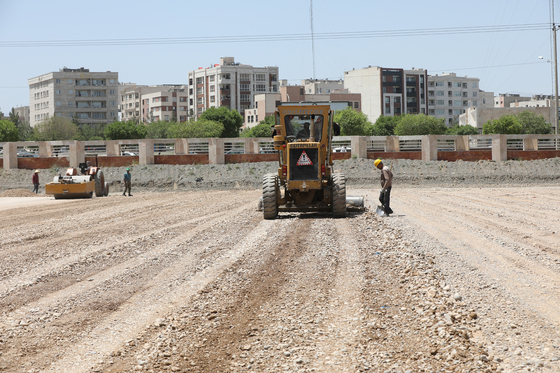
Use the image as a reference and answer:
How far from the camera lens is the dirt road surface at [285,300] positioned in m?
5.79

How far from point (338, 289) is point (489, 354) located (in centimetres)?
307

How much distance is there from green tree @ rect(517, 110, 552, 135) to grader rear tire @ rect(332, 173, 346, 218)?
94.3 metres

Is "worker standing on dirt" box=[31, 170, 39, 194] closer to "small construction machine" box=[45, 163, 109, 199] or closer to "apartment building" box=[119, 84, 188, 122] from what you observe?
"small construction machine" box=[45, 163, 109, 199]

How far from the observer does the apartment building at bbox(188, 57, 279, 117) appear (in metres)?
151

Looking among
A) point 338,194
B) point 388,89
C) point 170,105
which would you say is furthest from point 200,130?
point 338,194

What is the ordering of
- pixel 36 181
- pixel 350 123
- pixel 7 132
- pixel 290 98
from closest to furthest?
pixel 36 181 < pixel 7 132 < pixel 350 123 < pixel 290 98

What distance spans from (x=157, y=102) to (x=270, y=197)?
159082 millimetres

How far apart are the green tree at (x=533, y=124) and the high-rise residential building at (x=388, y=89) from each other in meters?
46.2

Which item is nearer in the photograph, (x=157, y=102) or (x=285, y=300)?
(x=285, y=300)

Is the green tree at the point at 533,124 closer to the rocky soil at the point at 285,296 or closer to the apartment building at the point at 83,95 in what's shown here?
the rocky soil at the point at 285,296

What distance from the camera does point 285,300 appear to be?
796 cm

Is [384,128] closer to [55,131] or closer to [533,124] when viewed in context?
[533,124]

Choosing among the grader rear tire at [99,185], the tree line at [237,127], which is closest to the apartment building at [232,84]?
the tree line at [237,127]

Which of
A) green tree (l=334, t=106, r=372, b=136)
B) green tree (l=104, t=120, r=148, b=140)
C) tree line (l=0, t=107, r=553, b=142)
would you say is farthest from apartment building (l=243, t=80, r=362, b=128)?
green tree (l=104, t=120, r=148, b=140)
